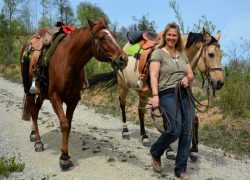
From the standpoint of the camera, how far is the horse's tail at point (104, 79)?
8258 mm

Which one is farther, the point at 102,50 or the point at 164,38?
the point at 102,50

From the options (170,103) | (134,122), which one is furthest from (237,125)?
(170,103)

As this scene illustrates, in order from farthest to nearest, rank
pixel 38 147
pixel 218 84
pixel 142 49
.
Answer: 1. pixel 142 49
2. pixel 38 147
3. pixel 218 84

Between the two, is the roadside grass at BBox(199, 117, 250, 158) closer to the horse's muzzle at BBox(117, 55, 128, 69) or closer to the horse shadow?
the horse shadow

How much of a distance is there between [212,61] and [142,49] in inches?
62.3

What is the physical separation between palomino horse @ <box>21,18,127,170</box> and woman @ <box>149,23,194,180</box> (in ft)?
1.77

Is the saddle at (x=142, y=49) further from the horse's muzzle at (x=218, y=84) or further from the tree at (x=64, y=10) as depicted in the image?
the tree at (x=64, y=10)

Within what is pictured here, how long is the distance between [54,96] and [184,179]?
7.33ft

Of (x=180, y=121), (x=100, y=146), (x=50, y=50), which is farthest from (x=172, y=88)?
(x=100, y=146)

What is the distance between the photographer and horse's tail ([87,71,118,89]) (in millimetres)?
8258

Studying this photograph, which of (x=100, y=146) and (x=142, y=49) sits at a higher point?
(x=142, y=49)

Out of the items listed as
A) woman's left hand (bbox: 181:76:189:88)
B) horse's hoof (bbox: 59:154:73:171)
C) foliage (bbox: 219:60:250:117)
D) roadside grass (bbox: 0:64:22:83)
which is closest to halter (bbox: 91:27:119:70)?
woman's left hand (bbox: 181:76:189:88)

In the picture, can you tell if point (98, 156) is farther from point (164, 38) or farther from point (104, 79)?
point (104, 79)

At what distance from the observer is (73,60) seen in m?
5.39
